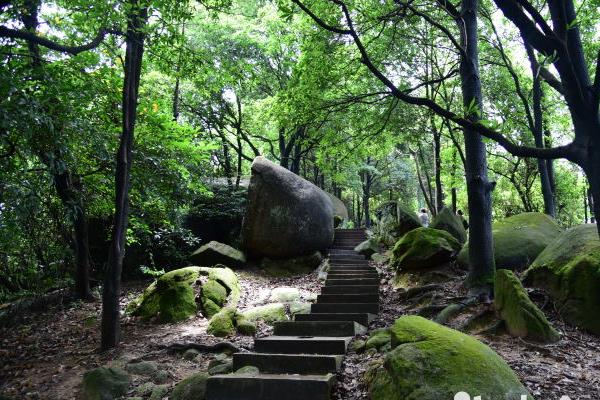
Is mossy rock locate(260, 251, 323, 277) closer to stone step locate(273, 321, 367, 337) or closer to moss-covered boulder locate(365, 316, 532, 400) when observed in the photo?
stone step locate(273, 321, 367, 337)

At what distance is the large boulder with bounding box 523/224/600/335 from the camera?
20.4ft

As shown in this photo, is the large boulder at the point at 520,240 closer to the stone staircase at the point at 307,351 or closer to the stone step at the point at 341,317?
the stone staircase at the point at 307,351

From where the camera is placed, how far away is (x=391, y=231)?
1513 centimetres

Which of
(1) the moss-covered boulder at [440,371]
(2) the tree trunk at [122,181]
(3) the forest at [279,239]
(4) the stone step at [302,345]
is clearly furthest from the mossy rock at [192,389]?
(2) the tree trunk at [122,181]

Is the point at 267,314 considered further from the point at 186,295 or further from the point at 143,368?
the point at 143,368

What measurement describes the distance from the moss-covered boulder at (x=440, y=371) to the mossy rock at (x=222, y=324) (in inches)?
172

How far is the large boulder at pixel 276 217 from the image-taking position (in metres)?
13.7

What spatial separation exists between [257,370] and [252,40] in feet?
52.1

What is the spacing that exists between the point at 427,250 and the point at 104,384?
752 cm

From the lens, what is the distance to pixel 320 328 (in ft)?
25.3

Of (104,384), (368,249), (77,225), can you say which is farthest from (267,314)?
(368,249)

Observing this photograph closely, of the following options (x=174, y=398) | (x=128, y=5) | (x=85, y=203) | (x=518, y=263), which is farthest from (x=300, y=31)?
(x=174, y=398)

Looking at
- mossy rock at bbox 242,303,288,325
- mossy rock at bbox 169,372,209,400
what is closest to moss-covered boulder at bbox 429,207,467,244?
mossy rock at bbox 242,303,288,325

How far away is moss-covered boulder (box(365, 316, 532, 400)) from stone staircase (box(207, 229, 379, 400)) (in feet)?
3.35
